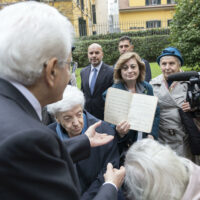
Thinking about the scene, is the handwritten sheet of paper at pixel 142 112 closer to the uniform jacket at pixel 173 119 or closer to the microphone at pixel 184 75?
the uniform jacket at pixel 173 119

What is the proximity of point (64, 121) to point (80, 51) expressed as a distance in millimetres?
15644

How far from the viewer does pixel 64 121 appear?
214cm

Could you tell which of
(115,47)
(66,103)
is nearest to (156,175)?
(66,103)

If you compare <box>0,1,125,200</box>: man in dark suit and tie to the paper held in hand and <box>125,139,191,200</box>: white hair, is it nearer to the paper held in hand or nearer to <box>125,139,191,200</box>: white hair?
<box>125,139,191,200</box>: white hair

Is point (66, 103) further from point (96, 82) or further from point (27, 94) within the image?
point (96, 82)

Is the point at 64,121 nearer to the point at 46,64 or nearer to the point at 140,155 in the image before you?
the point at 140,155

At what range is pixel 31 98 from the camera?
39.6 inches

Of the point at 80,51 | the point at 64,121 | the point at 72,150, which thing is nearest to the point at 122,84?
the point at 64,121

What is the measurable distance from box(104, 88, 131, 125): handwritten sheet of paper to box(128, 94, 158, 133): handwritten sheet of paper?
6 cm

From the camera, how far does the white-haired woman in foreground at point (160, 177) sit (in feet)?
4.26

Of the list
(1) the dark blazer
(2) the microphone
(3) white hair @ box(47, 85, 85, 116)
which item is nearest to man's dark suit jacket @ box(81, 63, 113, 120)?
(3) white hair @ box(47, 85, 85, 116)

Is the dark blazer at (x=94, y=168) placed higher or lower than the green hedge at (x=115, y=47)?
lower

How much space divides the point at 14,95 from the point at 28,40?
0.23m

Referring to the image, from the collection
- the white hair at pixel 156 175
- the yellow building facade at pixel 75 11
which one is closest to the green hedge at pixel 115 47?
the yellow building facade at pixel 75 11
